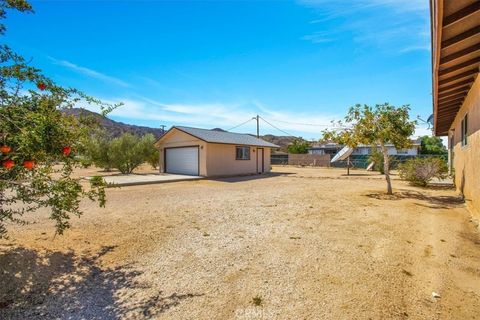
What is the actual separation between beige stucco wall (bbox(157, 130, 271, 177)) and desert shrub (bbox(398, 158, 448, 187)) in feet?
35.5

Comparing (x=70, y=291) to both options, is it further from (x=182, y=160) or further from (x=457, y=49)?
(x=182, y=160)

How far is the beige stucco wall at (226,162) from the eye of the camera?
725 inches

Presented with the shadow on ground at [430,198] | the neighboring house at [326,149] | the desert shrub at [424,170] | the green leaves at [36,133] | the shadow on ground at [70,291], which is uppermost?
the neighboring house at [326,149]

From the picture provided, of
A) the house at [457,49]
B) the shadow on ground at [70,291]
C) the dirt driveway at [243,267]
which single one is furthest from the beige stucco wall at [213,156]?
the shadow on ground at [70,291]

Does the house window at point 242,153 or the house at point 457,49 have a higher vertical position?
the house at point 457,49

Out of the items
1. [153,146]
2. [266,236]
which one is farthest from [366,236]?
[153,146]

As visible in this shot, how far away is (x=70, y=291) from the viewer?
10.9ft

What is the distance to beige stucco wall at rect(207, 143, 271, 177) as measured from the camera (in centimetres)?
1841

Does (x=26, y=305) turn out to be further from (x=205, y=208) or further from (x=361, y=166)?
(x=361, y=166)

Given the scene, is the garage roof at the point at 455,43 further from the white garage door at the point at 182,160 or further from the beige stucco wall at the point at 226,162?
the white garage door at the point at 182,160

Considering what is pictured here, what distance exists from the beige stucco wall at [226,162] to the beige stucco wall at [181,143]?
1.13 ft

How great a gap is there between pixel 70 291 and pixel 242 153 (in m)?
17.9

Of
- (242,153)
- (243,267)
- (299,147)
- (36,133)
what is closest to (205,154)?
(242,153)

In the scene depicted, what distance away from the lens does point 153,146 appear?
902 inches
